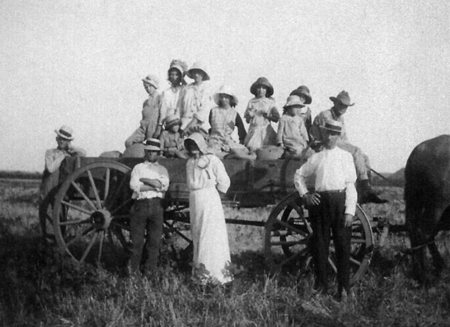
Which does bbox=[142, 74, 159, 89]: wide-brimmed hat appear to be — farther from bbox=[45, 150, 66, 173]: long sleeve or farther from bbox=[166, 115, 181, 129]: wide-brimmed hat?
bbox=[45, 150, 66, 173]: long sleeve

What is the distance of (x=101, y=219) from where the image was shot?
551cm

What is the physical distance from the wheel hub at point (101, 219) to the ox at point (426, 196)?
371cm

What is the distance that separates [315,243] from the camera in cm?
461

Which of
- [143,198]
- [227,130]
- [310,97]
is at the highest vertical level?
[310,97]

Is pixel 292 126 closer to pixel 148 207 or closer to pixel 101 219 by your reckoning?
pixel 148 207

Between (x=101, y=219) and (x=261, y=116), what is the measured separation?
298 cm

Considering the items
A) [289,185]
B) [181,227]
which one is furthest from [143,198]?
[289,185]

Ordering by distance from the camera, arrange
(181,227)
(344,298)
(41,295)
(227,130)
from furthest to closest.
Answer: (227,130) → (181,227) → (41,295) → (344,298)

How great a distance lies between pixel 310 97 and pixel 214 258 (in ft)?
11.8

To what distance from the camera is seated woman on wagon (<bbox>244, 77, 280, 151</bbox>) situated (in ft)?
22.4

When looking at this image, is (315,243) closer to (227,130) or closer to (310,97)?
(227,130)

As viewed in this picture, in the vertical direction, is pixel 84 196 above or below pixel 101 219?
above

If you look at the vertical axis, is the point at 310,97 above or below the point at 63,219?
above

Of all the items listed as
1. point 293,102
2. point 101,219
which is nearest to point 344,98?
point 293,102
